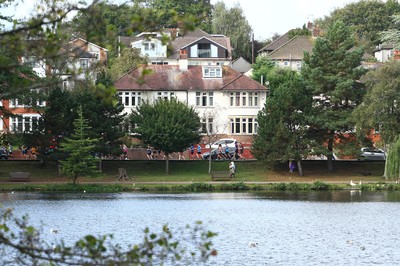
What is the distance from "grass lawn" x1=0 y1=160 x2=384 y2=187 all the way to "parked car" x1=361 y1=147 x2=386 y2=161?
364 centimetres

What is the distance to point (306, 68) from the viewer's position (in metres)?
84.0

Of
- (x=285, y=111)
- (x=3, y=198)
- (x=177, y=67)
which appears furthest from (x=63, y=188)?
(x=177, y=67)

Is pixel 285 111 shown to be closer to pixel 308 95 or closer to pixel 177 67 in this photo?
pixel 308 95

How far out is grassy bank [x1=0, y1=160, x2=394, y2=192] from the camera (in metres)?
68.9

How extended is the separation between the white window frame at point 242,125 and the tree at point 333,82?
636 inches

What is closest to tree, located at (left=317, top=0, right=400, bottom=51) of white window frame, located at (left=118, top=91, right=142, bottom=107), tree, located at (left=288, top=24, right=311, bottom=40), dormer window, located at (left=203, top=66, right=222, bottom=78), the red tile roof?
tree, located at (left=288, top=24, right=311, bottom=40)

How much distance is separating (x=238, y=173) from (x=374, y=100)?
43.1 feet

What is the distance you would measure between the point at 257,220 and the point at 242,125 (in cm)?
4899

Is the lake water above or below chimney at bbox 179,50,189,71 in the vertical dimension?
below

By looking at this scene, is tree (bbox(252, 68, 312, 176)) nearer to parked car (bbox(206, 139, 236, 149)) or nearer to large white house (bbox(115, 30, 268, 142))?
parked car (bbox(206, 139, 236, 149))

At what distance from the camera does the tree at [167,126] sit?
80.9 meters

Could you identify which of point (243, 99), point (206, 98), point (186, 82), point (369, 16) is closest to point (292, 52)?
point (369, 16)

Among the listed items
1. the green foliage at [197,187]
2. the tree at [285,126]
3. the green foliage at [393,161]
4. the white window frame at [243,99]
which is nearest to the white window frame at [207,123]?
the white window frame at [243,99]

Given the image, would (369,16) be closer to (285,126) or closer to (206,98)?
(206,98)
